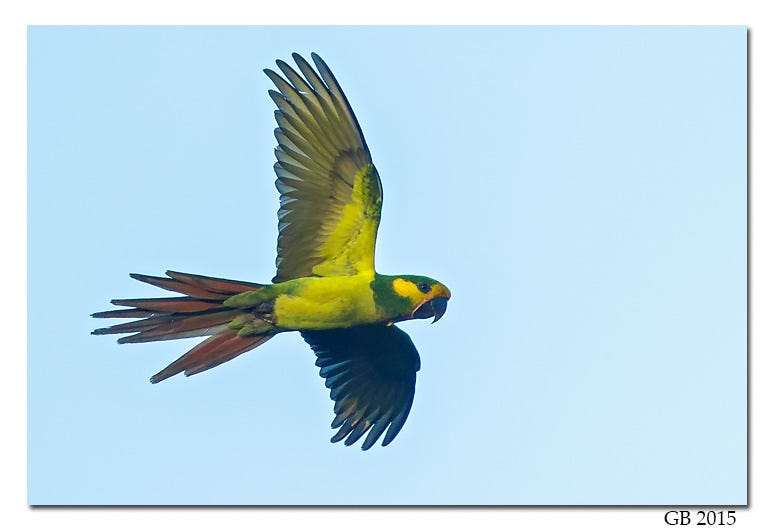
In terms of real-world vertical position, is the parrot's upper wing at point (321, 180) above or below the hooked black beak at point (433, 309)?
above

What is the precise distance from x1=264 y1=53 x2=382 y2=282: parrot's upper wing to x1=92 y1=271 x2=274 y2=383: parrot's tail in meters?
0.37

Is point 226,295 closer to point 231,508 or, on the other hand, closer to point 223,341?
point 223,341

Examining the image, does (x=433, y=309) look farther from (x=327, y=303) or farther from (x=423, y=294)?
(x=327, y=303)

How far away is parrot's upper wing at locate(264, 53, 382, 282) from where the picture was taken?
7887 millimetres

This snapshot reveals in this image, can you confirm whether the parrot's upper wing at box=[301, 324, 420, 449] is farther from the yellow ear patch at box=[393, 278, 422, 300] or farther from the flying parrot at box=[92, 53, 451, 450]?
the yellow ear patch at box=[393, 278, 422, 300]

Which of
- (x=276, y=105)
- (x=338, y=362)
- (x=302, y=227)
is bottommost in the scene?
(x=338, y=362)

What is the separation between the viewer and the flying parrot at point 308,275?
7883mm

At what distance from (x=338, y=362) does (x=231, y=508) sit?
1161 millimetres

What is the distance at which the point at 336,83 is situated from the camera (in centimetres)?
788

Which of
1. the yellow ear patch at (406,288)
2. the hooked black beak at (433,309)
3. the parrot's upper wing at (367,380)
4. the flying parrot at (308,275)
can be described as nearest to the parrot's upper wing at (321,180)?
the flying parrot at (308,275)

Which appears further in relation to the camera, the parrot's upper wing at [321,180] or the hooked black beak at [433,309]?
the hooked black beak at [433,309]

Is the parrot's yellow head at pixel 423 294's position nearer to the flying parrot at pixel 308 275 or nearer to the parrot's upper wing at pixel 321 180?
the flying parrot at pixel 308 275

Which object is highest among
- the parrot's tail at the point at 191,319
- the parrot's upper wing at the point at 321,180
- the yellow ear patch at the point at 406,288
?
the parrot's upper wing at the point at 321,180
